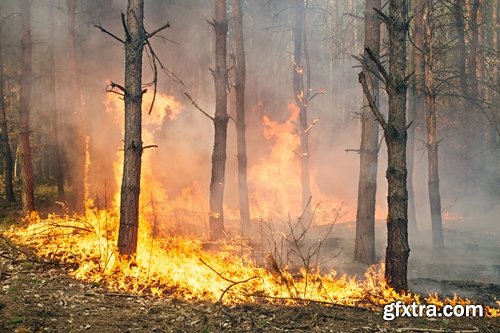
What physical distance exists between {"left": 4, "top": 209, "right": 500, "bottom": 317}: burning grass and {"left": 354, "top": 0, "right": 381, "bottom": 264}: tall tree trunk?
4.08ft

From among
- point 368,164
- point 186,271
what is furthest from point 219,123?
point 186,271

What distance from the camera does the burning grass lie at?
6312 millimetres

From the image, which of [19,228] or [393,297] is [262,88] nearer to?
[19,228]

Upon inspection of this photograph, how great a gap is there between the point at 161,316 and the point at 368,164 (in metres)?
6.10

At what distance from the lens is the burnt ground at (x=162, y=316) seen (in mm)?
5105

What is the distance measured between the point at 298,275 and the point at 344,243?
4.96m

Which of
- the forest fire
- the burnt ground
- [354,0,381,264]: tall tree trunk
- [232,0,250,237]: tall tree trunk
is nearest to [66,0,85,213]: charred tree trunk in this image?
A: the forest fire

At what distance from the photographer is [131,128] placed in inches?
301

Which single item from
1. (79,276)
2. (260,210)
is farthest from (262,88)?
(79,276)

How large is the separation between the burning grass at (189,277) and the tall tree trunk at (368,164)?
4.08 ft

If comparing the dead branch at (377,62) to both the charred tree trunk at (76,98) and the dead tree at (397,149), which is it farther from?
the charred tree trunk at (76,98)

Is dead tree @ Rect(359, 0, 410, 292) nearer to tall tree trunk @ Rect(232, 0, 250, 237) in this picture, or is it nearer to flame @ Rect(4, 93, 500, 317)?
flame @ Rect(4, 93, 500, 317)

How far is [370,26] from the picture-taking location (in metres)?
9.46

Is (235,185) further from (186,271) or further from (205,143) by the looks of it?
(186,271)
